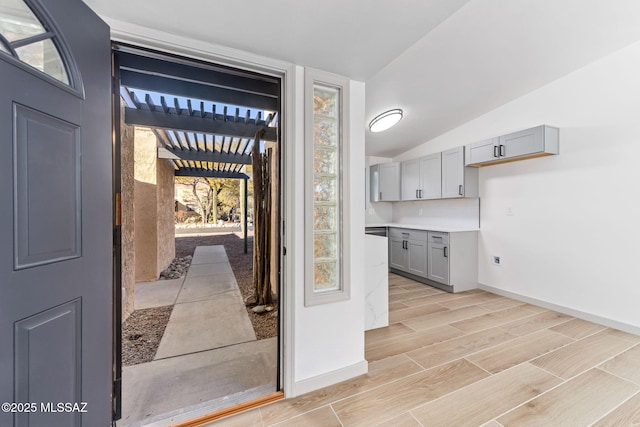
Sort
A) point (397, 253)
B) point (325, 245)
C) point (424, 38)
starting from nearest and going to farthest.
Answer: point (325, 245)
point (424, 38)
point (397, 253)

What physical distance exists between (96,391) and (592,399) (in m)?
2.80

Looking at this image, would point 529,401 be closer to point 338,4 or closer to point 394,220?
point 338,4

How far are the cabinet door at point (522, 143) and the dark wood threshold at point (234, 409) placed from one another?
3.63 metres

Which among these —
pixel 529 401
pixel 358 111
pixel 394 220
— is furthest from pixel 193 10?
pixel 394 220

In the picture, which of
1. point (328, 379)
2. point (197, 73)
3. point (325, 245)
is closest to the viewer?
point (328, 379)

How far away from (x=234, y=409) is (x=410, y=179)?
4.28m

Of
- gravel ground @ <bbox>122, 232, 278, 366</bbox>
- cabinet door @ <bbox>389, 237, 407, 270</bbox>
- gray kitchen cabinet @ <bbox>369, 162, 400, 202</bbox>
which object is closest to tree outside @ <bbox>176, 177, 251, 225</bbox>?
gray kitchen cabinet @ <bbox>369, 162, 400, 202</bbox>

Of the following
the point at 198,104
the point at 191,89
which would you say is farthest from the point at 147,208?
the point at 191,89

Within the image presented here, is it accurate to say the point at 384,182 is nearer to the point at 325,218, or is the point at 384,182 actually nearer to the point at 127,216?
the point at 325,218

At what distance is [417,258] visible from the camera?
4285mm

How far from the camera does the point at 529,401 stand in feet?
5.32

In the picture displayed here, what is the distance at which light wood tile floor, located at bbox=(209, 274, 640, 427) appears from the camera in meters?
1.50

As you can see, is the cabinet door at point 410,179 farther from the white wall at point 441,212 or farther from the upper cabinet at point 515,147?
the upper cabinet at point 515,147

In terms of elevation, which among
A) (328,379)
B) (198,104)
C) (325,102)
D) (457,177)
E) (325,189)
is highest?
(198,104)
